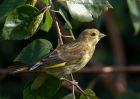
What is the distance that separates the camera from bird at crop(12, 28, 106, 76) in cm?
292

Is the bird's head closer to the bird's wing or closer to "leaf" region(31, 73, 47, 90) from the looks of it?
the bird's wing

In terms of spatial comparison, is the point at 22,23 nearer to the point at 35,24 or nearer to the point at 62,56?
the point at 35,24

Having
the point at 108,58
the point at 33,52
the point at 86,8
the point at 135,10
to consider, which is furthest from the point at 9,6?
the point at 108,58

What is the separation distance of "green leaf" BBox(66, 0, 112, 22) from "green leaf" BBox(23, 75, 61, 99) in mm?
336

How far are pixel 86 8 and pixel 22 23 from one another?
13.2 inches

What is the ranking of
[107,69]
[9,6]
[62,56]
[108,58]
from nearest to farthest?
[9,6], [62,56], [107,69], [108,58]

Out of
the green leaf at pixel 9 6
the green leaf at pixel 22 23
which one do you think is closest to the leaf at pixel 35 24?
→ the green leaf at pixel 22 23

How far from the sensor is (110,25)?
6.18m

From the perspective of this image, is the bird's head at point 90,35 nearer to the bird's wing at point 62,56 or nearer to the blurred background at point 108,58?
the bird's wing at point 62,56

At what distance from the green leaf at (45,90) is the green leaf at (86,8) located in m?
0.34

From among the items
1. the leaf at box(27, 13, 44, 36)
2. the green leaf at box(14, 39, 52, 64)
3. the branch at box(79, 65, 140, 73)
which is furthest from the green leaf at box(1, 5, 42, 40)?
the branch at box(79, 65, 140, 73)

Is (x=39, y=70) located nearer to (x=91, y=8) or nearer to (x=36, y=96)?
(x=36, y=96)

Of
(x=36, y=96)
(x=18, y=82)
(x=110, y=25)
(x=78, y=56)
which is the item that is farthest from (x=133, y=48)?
(x=36, y=96)

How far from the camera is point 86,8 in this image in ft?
9.35
